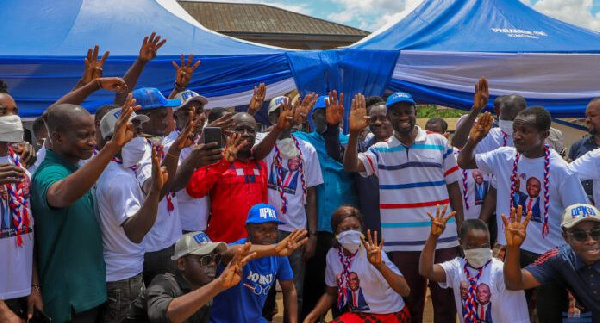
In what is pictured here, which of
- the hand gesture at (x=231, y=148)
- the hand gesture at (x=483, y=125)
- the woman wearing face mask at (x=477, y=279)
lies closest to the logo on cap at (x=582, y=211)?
the woman wearing face mask at (x=477, y=279)

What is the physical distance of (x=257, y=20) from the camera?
26297 millimetres

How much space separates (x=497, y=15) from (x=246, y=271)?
460 cm

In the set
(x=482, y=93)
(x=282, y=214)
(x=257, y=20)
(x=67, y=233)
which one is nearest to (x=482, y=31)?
(x=482, y=93)

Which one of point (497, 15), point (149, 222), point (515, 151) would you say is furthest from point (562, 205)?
point (497, 15)

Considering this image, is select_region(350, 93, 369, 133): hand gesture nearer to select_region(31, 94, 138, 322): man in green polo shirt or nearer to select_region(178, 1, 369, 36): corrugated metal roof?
select_region(31, 94, 138, 322): man in green polo shirt

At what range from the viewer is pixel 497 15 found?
6.98m

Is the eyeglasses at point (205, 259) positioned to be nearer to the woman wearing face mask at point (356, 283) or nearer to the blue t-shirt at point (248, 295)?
the blue t-shirt at point (248, 295)

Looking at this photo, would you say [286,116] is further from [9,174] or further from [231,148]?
[9,174]

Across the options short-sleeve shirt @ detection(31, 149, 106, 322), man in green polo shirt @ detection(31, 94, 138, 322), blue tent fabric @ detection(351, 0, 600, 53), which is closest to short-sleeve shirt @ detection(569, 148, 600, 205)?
blue tent fabric @ detection(351, 0, 600, 53)

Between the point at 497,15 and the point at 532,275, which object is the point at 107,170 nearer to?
the point at 532,275

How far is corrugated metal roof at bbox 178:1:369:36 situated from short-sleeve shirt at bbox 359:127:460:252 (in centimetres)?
1930

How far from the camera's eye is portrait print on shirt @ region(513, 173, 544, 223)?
4.01 metres

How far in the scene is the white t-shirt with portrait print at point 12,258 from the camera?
2.86 m

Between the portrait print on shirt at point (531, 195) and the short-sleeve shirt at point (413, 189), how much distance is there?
52 cm
